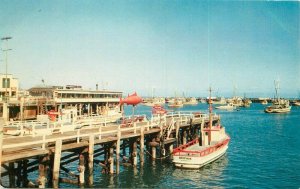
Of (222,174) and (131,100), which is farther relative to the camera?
(131,100)

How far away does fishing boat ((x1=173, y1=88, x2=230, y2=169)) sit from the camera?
96.4 feet

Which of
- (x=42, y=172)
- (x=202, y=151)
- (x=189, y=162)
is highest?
(x=42, y=172)

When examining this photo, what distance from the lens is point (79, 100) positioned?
198 feet

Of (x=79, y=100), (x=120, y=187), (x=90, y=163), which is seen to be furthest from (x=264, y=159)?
(x=79, y=100)

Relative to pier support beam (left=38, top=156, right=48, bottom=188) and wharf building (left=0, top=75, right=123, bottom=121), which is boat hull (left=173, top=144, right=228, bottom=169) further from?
wharf building (left=0, top=75, right=123, bottom=121)

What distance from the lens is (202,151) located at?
2961 cm

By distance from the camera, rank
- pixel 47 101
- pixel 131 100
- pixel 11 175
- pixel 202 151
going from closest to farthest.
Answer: pixel 11 175 → pixel 202 151 → pixel 131 100 → pixel 47 101

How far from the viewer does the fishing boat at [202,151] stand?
29391 millimetres

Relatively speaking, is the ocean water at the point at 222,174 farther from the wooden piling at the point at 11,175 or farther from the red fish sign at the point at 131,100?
the red fish sign at the point at 131,100

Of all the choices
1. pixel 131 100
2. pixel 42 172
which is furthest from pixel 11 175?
pixel 131 100

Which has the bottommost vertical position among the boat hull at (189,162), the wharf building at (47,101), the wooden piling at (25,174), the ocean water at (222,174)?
the ocean water at (222,174)

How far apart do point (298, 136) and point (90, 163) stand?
46.5 meters

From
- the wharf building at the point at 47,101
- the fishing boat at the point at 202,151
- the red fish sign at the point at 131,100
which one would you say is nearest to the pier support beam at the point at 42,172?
the red fish sign at the point at 131,100

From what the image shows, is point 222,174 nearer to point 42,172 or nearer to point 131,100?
point 131,100
